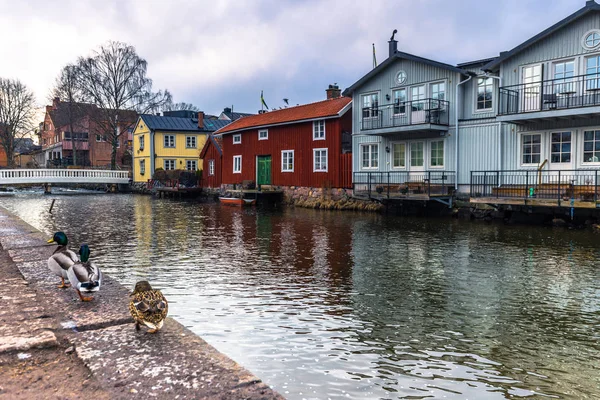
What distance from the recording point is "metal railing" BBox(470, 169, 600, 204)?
1795 cm

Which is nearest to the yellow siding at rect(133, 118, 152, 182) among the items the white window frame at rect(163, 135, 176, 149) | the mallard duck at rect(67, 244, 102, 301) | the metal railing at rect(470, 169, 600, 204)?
the white window frame at rect(163, 135, 176, 149)

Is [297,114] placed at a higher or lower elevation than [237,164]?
higher

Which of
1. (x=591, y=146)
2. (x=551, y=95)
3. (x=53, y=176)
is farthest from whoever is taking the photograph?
(x=53, y=176)

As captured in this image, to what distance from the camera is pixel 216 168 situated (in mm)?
43344

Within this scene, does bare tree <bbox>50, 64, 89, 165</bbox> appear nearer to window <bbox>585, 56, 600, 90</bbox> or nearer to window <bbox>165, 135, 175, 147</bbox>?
window <bbox>165, 135, 175, 147</bbox>

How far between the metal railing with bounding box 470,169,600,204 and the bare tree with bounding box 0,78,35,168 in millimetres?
54575

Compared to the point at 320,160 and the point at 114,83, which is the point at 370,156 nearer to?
the point at 320,160

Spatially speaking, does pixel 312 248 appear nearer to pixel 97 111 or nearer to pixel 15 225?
pixel 15 225

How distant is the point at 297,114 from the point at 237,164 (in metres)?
8.48

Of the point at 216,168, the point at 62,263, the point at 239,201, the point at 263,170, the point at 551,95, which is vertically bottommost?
the point at 239,201

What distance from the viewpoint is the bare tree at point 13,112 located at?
189ft

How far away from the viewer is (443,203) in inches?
933

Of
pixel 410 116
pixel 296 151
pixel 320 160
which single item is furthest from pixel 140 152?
pixel 410 116

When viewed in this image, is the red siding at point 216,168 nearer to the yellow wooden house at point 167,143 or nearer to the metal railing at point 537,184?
the yellow wooden house at point 167,143
